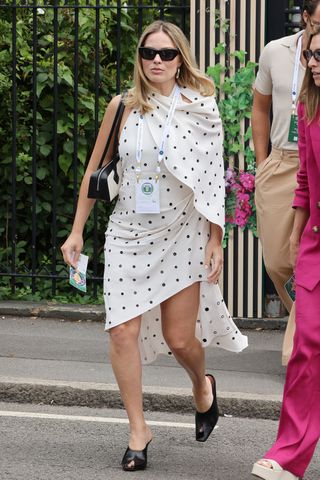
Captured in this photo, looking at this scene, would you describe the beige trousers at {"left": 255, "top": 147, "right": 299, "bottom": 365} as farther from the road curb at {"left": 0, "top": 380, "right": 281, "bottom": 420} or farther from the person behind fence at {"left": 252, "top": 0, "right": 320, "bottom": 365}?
the road curb at {"left": 0, "top": 380, "right": 281, "bottom": 420}

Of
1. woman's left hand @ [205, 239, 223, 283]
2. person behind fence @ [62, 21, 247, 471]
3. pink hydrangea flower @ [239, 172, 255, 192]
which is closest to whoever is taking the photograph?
person behind fence @ [62, 21, 247, 471]

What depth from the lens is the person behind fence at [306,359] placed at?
16.6 ft

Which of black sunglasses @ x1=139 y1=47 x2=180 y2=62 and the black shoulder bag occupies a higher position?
black sunglasses @ x1=139 y1=47 x2=180 y2=62

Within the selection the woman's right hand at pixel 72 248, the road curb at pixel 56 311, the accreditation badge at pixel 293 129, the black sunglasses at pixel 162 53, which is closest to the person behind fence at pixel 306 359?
the black sunglasses at pixel 162 53

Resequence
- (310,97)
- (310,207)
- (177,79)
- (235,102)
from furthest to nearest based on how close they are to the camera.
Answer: (235,102) → (177,79) → (310,207) → (310,97)

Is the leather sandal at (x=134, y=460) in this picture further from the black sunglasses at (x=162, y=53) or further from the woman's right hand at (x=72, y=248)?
the black sunglasses at (x=162, y=53)

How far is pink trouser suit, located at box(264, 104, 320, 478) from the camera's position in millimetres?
5078

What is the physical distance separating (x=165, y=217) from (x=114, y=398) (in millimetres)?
1602

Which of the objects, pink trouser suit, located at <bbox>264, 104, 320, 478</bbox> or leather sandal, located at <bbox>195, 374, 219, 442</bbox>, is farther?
leather sandal, located at <bbox>195, 374, 219, 442</bbox>

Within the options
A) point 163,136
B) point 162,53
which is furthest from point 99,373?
point 162,53

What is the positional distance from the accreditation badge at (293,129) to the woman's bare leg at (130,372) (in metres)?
1.65

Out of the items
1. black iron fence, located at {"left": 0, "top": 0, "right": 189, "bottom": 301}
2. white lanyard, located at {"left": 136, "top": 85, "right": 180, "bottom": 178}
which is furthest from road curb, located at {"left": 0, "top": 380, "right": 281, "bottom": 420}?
black iron fence, located at {"left": 0, "top": 0, "right": 189, "bottom": 301}

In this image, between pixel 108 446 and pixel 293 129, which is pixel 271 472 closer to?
pixel 108 446

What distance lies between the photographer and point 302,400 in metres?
5.10
